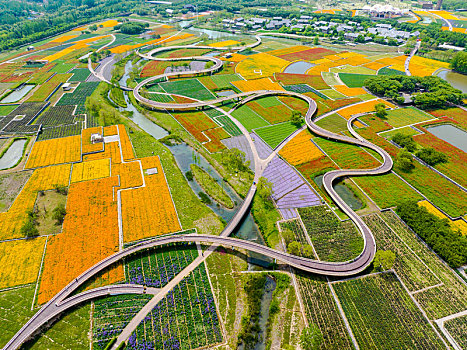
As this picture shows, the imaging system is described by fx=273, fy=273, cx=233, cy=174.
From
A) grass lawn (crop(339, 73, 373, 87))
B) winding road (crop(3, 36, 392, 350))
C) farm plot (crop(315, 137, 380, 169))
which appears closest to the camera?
winding road (crop(3, 36, 392, 350))

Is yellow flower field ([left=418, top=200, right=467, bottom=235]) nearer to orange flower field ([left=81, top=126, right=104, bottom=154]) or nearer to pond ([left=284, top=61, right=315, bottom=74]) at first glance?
orange flower field ([left=81, top=126, right=104, bottom=154])

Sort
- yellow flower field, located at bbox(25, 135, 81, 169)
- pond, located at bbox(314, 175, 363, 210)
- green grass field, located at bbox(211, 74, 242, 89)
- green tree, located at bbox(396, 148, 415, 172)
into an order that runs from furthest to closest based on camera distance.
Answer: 1. green grass field, located at bbox(211, 74, 242, 89)
2. yellow flower field, located at bbox(25, 135, 81, 169)
3. green tree, located at bbox(396, 148, 415, 172)
4. pond, located at bbox(314, 175, 363, 210)

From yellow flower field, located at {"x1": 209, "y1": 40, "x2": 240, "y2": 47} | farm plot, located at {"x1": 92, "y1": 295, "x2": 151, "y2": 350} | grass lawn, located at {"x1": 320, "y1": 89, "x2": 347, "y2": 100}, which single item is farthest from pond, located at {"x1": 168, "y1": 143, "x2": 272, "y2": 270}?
yellow flower field, located at {"x1": 209, "y1": 40, "x2": 240, "y2": 47}

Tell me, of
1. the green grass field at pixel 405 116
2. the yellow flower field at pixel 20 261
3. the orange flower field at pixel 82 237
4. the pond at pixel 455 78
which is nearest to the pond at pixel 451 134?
the green grass field at pixel 405 116

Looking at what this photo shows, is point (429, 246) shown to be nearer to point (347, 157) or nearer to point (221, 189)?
point (347, 157)

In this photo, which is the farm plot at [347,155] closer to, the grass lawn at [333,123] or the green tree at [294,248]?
the grass lawn at [333,123]

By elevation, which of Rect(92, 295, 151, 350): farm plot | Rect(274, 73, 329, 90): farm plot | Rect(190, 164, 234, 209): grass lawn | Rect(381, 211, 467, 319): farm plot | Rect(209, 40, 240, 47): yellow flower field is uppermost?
Rect(209, 40, 240, 47): yellow flower field

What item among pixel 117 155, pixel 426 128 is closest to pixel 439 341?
pixel 426 128

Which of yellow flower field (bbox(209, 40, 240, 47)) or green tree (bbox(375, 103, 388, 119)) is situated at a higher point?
yellow flower field (bbox(209, 40, 240, 47))
